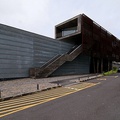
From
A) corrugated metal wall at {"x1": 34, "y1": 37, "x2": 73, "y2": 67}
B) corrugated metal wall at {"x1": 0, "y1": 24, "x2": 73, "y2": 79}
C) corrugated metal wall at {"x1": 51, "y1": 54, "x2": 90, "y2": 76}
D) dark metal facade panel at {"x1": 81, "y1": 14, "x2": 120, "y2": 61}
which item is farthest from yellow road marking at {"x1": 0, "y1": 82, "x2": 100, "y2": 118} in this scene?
dark metal facade panel at {"x1": 81, "y1": 14, "x2": 120, "y2": 61}

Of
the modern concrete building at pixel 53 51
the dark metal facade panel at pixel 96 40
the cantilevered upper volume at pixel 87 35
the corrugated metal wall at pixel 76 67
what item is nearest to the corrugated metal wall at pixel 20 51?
the modern concrete building at pixel 53 51

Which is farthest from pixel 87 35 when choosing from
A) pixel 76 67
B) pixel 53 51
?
pixel 53 51

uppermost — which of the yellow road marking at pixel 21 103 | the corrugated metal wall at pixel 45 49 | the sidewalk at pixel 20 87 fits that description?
the corrugated metal wall at pixel 45 49

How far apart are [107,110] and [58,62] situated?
17.5m

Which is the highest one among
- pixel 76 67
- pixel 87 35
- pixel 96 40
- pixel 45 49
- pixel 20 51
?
pixel 87 35

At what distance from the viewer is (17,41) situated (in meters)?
19.5

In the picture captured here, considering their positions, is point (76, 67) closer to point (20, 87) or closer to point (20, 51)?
point (20, 51)

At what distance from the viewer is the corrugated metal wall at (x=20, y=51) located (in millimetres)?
17797

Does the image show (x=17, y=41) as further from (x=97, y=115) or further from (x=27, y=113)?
(x=97, y=115)

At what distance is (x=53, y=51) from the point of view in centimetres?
2566

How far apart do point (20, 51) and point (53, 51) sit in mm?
7306

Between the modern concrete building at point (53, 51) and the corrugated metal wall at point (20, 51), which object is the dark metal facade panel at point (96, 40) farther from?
the corrugated metal wall at point (20, 51)

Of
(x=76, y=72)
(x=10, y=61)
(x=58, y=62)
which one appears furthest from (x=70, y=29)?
(x=10, y=61)

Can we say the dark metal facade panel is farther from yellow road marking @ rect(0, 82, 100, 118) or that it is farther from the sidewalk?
yellow road marking @ rect(0, 82, 100, 118)
